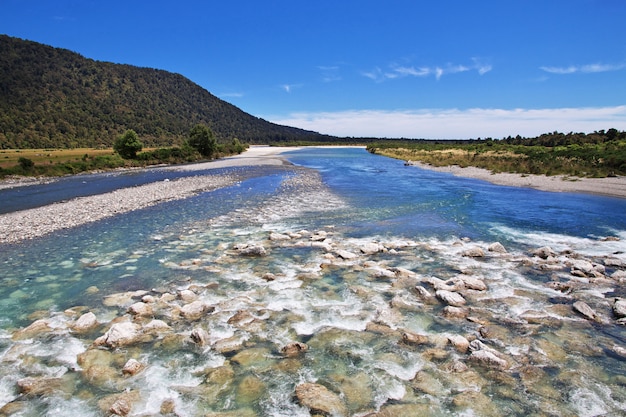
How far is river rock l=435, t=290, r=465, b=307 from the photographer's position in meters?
9.53

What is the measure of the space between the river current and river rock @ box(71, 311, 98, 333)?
4.2 inches

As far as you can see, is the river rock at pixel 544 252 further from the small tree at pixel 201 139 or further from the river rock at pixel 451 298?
the small tree at pixel 201 139

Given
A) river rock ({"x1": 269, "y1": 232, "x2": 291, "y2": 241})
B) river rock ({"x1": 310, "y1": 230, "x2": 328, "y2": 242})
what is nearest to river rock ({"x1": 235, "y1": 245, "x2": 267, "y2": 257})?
river rock ({"x1": 269, "y1": 232, "x2": 291, "y2": 241})

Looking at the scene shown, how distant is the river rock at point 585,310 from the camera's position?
8780 millimetres

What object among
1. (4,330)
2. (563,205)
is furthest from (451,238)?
(4,330)

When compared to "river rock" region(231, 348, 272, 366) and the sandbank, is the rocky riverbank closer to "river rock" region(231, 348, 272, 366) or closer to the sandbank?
"river rock" region(231, 348, 272, 366)

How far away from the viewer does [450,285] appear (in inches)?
426

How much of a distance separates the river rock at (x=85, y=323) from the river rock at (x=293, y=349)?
15.8ft

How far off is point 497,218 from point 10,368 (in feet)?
74.6

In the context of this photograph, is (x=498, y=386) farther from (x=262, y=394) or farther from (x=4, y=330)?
(x=4, y=330)

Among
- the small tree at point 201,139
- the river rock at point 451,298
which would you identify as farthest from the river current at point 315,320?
the small tree at point 201,139

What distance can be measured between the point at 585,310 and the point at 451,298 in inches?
129

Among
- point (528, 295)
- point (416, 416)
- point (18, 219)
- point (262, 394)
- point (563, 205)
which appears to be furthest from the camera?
point (563, 205)

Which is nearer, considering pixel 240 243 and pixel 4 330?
pixel 4 330
